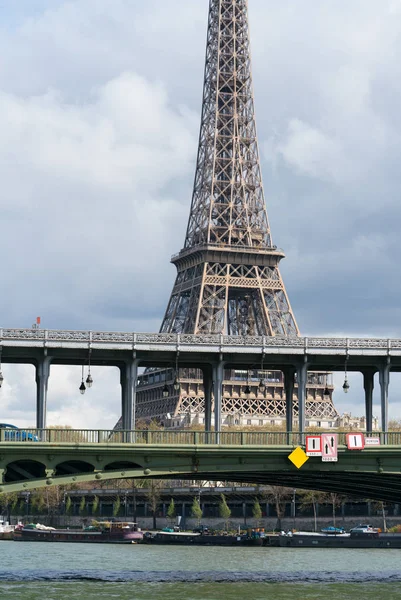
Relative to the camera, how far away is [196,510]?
176 meters

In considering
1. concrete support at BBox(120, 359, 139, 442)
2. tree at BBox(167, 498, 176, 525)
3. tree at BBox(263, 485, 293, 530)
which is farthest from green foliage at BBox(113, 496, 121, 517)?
concrete support at BBox(120, 359, 139, 442)

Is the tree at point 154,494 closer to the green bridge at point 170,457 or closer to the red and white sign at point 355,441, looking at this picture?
the green bridge at point 170,457

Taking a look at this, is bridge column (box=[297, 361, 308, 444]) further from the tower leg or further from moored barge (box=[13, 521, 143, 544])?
moored barge (box=[13, 521, 143, 544])

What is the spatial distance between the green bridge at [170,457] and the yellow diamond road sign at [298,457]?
444 millimetres

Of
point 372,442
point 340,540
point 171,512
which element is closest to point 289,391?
point 372,442

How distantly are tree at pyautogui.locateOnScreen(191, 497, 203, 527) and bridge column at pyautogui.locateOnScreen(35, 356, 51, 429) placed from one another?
94764 millimetres

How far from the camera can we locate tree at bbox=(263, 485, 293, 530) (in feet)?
548

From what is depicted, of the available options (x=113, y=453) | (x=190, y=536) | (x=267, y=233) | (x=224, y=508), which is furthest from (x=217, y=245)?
(x=113, y=453)

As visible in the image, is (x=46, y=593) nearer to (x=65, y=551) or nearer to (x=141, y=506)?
(x=65, y=551)

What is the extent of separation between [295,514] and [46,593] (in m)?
103

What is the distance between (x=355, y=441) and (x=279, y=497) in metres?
97.7

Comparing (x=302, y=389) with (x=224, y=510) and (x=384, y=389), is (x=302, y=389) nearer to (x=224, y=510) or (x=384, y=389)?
(x=384, y=389)

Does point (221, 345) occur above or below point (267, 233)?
below

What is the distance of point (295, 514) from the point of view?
171125 millimetres
